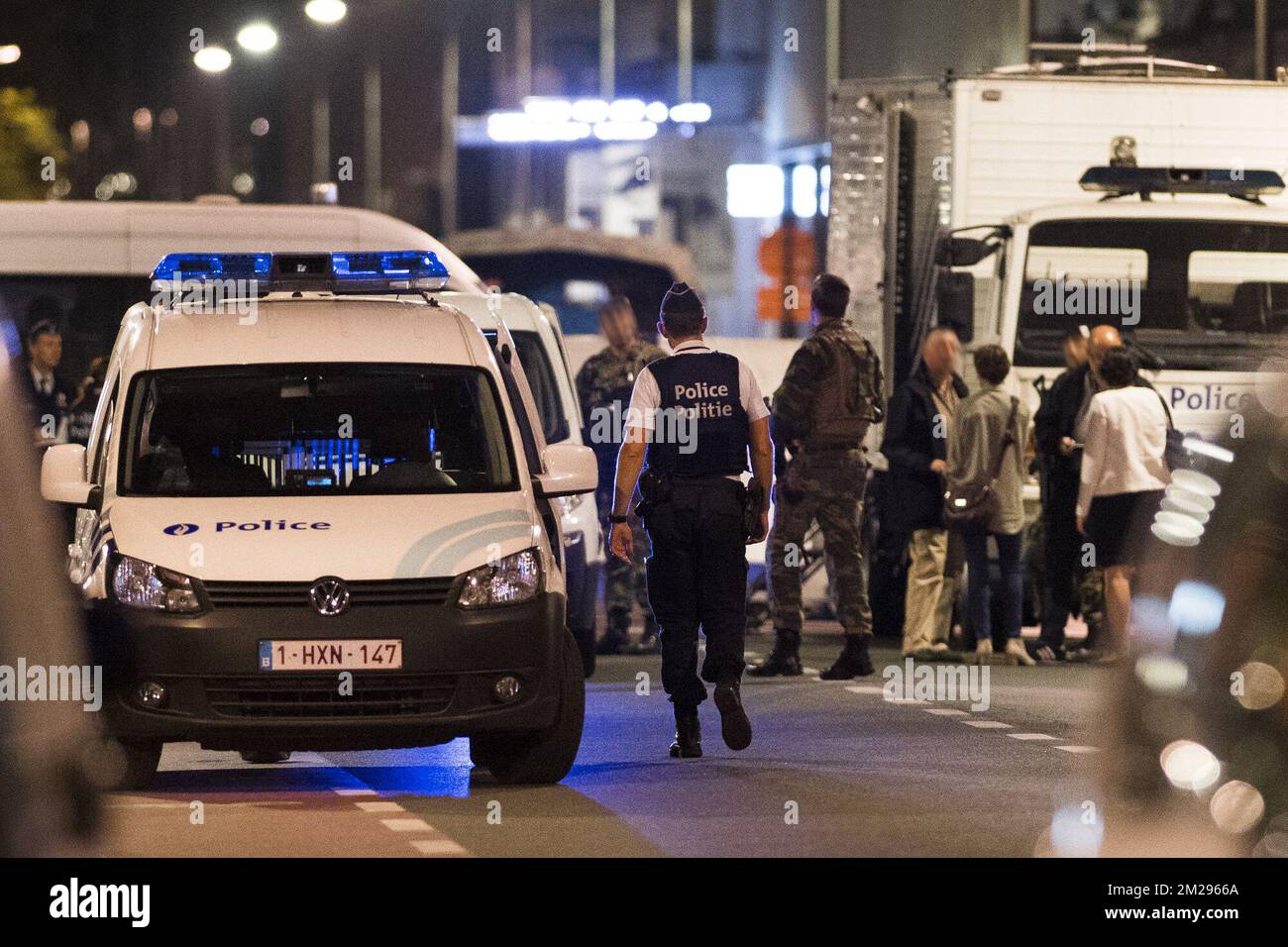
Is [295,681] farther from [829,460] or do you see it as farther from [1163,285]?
[1163,285]

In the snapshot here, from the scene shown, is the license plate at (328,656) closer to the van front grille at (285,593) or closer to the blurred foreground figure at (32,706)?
the van front grille at (285,593)

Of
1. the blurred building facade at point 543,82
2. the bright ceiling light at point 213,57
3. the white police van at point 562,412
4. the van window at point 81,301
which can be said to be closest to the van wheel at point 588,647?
the white police van at point 562,412

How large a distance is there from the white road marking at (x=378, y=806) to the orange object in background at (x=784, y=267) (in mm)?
31980

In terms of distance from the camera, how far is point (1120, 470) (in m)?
16.3

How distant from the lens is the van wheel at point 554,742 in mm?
10947

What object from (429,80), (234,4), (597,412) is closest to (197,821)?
(597,412)

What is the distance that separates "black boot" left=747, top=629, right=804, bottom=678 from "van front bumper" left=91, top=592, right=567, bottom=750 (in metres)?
5.61

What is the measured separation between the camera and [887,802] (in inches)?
420

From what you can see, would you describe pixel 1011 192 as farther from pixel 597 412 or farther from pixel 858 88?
pixel 597 412

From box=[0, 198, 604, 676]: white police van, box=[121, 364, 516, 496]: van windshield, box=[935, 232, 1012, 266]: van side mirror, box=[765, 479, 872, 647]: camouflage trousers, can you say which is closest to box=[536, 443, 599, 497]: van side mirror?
box=[121, 364, 516, 496]: van windshield

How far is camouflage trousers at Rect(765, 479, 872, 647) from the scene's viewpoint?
51.7ft

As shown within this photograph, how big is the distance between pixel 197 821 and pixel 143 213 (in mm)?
9503

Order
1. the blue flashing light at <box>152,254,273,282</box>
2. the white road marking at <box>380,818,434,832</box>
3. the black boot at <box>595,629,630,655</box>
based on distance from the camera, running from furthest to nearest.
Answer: the black boot at <box>595,629,630,655</box>
the blue flashing light at <box>152,254,273,282</box>
the white road marking at <box>380,818,434,832</box>

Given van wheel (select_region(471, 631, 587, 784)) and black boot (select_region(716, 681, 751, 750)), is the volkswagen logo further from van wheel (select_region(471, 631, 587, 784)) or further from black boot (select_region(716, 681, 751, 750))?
black boot (select_region(716, 681, 751, 750))
